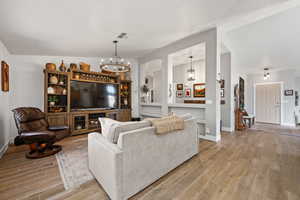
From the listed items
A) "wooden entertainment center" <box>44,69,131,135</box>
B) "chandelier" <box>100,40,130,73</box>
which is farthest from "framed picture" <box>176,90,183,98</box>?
"chandelier" <box>100,40,130,73</box>

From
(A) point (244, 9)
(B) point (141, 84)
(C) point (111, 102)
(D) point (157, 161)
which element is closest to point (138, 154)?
(D) point (157, 161)

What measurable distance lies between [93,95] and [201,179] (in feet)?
13.7

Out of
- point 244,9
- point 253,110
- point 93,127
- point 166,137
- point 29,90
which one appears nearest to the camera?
point 166,137

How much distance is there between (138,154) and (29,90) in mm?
4207

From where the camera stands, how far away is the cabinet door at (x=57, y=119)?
372 centimetres

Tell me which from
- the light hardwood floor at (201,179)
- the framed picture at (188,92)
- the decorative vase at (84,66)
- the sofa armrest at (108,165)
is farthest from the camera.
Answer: the framed picture at (188,92)

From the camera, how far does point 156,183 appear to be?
1.79m

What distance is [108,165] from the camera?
58.1 inches

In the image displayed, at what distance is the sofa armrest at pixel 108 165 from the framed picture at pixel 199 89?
5429 mm

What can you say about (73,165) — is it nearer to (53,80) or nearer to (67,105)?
(67,105)

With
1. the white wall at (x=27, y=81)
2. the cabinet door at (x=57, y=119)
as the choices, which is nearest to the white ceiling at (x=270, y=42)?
the cabinet door at (x=57, y=119)

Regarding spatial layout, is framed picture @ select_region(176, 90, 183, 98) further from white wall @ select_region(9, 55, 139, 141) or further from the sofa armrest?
the sofa armrest

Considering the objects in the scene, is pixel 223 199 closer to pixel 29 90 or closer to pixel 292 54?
pixel 29 90

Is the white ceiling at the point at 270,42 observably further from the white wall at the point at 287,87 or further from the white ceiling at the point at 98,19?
the white ceiling at the point at 98,19
